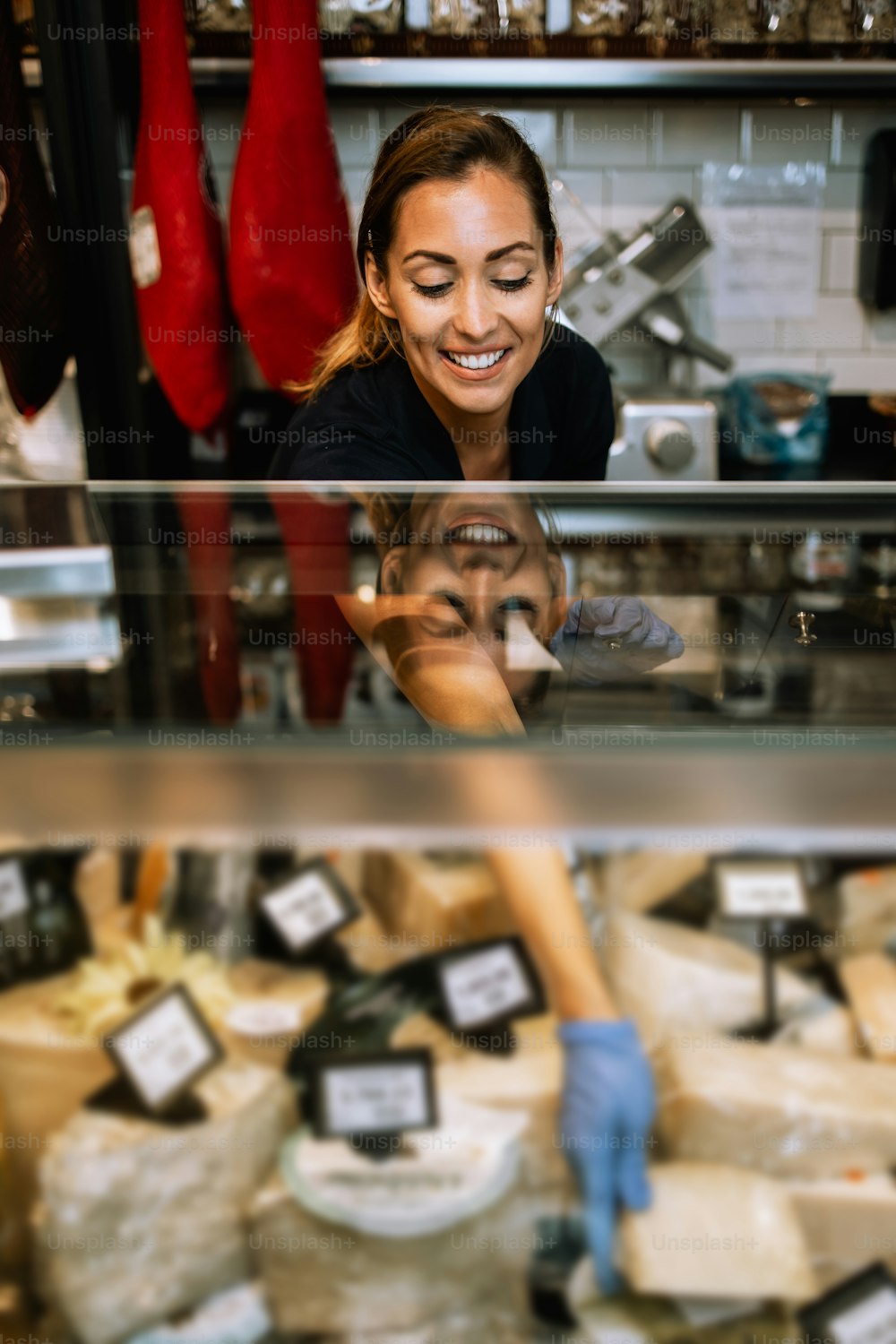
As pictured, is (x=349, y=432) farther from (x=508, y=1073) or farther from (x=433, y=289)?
(x=508, y=1073)

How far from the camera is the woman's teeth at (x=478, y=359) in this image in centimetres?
105

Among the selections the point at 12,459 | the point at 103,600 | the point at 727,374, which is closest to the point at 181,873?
the point at 103,600

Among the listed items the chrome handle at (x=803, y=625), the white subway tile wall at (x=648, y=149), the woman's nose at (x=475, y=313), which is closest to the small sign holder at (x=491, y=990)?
the chrome handle at (x=803, y=625)

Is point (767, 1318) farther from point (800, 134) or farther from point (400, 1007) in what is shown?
point (800, 134)

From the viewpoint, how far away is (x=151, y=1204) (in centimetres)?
41

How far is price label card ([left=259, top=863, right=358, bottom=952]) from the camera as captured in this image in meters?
0.39

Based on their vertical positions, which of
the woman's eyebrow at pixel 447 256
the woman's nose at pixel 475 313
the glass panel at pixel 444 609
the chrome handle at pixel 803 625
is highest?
the woman's eyebrow at pixel 447 256

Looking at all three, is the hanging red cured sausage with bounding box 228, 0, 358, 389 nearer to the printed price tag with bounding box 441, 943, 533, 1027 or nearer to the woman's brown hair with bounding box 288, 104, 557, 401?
the woman's brown hair with bounding box 288, 104, 557, 401

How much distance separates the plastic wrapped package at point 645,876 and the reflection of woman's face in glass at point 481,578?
83 millimetres

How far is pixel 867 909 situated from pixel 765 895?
0.04 m

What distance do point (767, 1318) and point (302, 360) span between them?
5.15 feet

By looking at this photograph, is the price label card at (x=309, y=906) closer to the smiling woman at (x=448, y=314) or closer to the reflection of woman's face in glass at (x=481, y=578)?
the reflection of woman's face in glass at (x=481, y=578)

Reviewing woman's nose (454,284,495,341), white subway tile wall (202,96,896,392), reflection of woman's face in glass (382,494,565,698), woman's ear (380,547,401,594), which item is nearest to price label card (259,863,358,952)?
reflection of woman's face in glass (382,494,565,698)

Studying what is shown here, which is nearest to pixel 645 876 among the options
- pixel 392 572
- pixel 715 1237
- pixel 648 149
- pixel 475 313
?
pixel 715 1237
